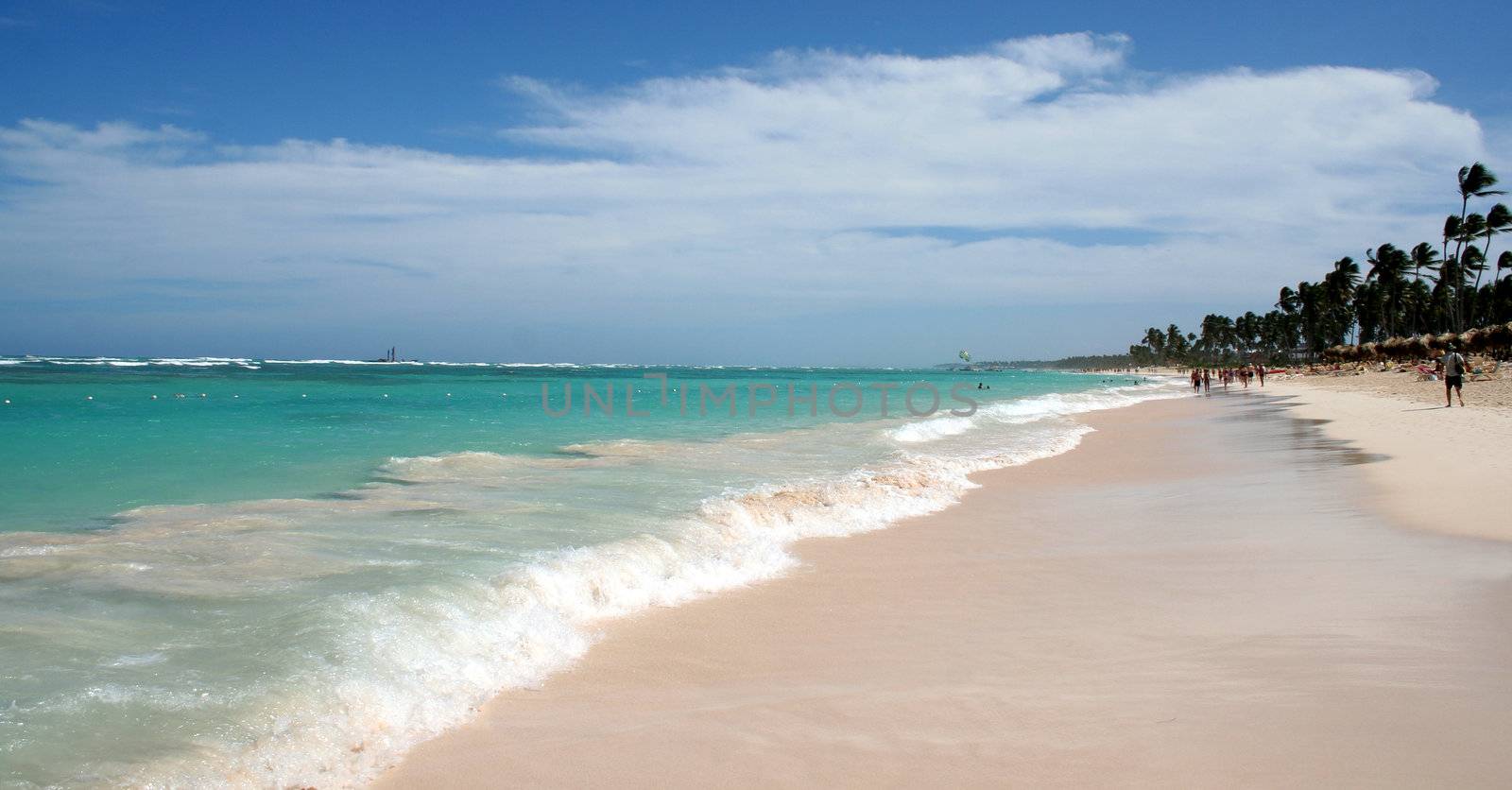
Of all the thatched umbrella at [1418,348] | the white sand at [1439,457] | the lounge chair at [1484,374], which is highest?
the thatched umbrella at [1418,348]

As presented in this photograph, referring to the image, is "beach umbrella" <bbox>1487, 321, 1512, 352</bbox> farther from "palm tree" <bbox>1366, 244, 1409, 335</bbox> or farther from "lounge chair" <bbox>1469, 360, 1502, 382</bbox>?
"palm tree" <bbox>1366, 244, 1409, 335</bbox>

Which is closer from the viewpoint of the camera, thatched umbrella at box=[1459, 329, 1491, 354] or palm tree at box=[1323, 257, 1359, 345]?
thatched umbrella at box=[1459, 329, 1491, 354]

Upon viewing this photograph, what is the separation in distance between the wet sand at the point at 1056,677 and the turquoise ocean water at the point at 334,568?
1.74ft

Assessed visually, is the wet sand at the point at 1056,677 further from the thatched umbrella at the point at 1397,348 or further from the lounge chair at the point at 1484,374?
the thatched umbrella at the point at 1397,348

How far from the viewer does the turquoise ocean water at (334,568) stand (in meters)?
3.80

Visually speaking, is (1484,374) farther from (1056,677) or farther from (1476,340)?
(1056,677)

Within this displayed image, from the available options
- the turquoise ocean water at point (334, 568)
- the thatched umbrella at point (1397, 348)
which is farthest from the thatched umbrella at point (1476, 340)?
the turquoise ocean water at point (334, 568)

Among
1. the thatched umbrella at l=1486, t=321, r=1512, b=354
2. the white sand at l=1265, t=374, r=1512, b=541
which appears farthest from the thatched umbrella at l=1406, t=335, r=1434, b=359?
the white sand at l=1265, t=374, r=1512, b=541

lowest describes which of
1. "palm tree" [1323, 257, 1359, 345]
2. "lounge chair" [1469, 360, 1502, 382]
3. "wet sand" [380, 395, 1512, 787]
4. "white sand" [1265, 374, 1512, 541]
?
"wet sand" [380, 395, 1512, 787]

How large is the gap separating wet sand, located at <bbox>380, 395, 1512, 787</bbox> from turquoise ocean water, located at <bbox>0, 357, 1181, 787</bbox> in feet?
1.74

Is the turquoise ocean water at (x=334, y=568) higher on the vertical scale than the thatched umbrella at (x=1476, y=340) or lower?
lower

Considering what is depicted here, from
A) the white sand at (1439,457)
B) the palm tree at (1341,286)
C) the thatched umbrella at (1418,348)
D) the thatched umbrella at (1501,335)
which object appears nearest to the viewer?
the white sand at (1439,457)

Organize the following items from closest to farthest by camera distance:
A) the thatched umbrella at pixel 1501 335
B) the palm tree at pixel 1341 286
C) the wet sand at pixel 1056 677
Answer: the wet sand at pixel 1056 677
the thatched umbrella at pixel 1501 335
the palm tree at pixel 1341 286

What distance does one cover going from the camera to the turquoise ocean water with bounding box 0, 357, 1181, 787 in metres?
3.80
